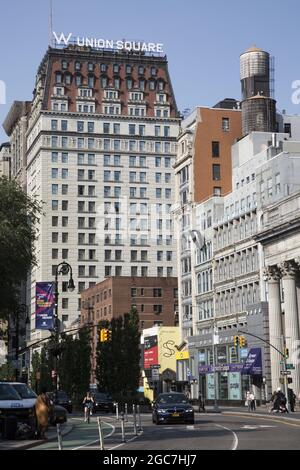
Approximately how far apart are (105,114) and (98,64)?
420 inches

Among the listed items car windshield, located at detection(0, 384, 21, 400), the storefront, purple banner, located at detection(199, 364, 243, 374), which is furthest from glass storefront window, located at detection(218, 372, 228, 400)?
car windshield, located at detection(0, 384, 21, 400)

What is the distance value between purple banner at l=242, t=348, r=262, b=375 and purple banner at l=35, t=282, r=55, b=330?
115 ft

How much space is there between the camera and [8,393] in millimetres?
34750

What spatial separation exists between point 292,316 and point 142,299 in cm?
6281

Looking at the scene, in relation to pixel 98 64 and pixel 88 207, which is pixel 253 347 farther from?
pixel 98 64

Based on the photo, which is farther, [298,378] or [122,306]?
[122,306]

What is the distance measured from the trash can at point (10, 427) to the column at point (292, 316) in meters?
47.8

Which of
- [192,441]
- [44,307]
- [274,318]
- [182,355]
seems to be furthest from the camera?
[182,355]

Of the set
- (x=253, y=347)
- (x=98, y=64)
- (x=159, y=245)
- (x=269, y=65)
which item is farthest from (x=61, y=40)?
(x=253, y=347)

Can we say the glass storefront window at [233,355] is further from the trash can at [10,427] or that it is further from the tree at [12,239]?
the trash can at [10,427]

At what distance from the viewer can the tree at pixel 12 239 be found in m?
42.4

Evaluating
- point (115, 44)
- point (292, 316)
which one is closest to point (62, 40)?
point (115, 44)

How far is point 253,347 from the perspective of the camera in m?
87.8

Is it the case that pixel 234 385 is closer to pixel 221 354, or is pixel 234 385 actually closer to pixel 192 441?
pixel 221 354
